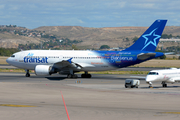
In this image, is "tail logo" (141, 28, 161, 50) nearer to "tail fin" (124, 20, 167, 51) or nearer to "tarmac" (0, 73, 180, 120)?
"tail fin" (124, 20, 167, 51)

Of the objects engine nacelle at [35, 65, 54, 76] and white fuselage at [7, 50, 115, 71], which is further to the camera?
white fuselage at [7, 50, 115, 71]

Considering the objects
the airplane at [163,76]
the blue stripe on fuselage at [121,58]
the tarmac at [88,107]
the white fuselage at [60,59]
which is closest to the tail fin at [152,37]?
the blue stripe on fuselage at [121,58]

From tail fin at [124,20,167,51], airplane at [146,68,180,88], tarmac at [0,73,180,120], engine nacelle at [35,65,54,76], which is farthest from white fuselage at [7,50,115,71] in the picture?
tarmac at [0,73,180,120]

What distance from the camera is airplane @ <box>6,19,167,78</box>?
51072mm

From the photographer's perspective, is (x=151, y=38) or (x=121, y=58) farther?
(x=151, y=38)

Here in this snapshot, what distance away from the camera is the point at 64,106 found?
24.4 meters

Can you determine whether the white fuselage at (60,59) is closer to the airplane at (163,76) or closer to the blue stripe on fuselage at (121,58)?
the blue stripe on fuselage at (121,58)

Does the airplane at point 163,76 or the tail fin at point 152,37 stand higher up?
the tail fin at point 152,37

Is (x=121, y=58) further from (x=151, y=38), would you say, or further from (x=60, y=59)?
(x=60, y=59)

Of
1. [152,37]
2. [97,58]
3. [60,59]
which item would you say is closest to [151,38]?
[152,37]

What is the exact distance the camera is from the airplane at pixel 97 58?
51072mm

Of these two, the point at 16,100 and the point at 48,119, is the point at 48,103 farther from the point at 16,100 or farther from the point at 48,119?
the point at 48,119

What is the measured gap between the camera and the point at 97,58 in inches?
2068

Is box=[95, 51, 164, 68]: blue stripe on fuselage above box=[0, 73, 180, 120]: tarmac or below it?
above
